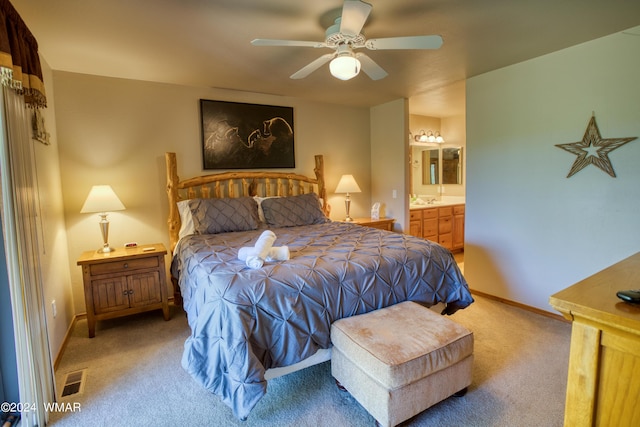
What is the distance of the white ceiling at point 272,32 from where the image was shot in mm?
1979

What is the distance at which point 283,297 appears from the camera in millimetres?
1817

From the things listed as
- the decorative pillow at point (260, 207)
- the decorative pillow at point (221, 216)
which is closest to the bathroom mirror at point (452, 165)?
the decorative pillow at point (260, 207)

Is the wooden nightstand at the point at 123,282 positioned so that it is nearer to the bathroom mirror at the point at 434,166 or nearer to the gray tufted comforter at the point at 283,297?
the gray tufted comforter at the point at 283,297

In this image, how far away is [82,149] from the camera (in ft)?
10.3

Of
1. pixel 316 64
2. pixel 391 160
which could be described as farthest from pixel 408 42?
pixel 391 160

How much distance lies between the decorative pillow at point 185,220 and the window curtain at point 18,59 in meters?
1.55

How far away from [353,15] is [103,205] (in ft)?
8.61

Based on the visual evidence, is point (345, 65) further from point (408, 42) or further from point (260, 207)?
point (260, 207)

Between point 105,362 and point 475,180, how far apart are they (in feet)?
12.6

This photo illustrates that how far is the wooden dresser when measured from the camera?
0.93 m

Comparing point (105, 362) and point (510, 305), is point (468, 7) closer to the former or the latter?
point (510, 305)

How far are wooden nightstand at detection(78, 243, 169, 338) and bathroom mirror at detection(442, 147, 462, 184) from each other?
A: 4994 mm

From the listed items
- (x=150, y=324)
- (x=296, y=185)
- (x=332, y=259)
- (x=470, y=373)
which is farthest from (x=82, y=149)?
(x=470, y=373)

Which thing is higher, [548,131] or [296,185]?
[548,131]
